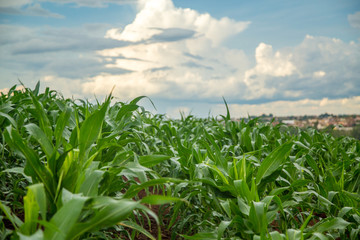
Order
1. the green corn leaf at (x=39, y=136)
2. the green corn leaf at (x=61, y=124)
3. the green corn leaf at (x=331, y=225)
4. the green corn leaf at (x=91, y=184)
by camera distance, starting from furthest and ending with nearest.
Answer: the green corn leaf at (x=331, y=225)
the green corn leaf at (x=61, y=124)
the green corn leaf at (x=39, y=136)
the green corn leaf at (x=91, y=184)

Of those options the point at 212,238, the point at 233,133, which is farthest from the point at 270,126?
the point at 212,238

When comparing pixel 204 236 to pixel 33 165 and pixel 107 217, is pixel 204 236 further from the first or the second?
pixel 33 165

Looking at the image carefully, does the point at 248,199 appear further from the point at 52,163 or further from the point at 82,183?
the point at 52,163

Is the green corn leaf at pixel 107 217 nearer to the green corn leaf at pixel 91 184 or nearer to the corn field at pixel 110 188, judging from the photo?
the corn field at pixel 110 188

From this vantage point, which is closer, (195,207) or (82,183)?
(82,183)

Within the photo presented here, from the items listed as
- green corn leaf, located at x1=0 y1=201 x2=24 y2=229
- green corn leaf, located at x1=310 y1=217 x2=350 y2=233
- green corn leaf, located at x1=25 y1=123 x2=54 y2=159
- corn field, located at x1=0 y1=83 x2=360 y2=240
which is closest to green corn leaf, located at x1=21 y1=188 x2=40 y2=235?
corn field, located at x1=0 y1=83 x2=360 y2=240

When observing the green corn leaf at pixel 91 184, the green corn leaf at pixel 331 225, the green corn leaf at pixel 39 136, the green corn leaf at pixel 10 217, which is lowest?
the green corn leaf at pixel 331 225

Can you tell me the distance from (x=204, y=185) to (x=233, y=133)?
79.7 inches

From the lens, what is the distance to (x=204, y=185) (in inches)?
89.9

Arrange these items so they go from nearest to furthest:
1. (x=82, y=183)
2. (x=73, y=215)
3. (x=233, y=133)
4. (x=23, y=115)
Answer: (x=73, y=215), (x=82, y=183), (x=23, y=115), (x=233, y=133)

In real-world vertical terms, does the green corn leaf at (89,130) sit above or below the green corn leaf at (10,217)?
above

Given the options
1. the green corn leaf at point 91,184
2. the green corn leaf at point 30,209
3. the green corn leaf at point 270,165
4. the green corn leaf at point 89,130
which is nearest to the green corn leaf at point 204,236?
the green corn leaf at point 270,165

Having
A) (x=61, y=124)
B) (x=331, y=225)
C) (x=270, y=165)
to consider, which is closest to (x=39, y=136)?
(x=61, y=124)

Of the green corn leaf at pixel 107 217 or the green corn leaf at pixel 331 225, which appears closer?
the green corn leaf at pixel 107 217
